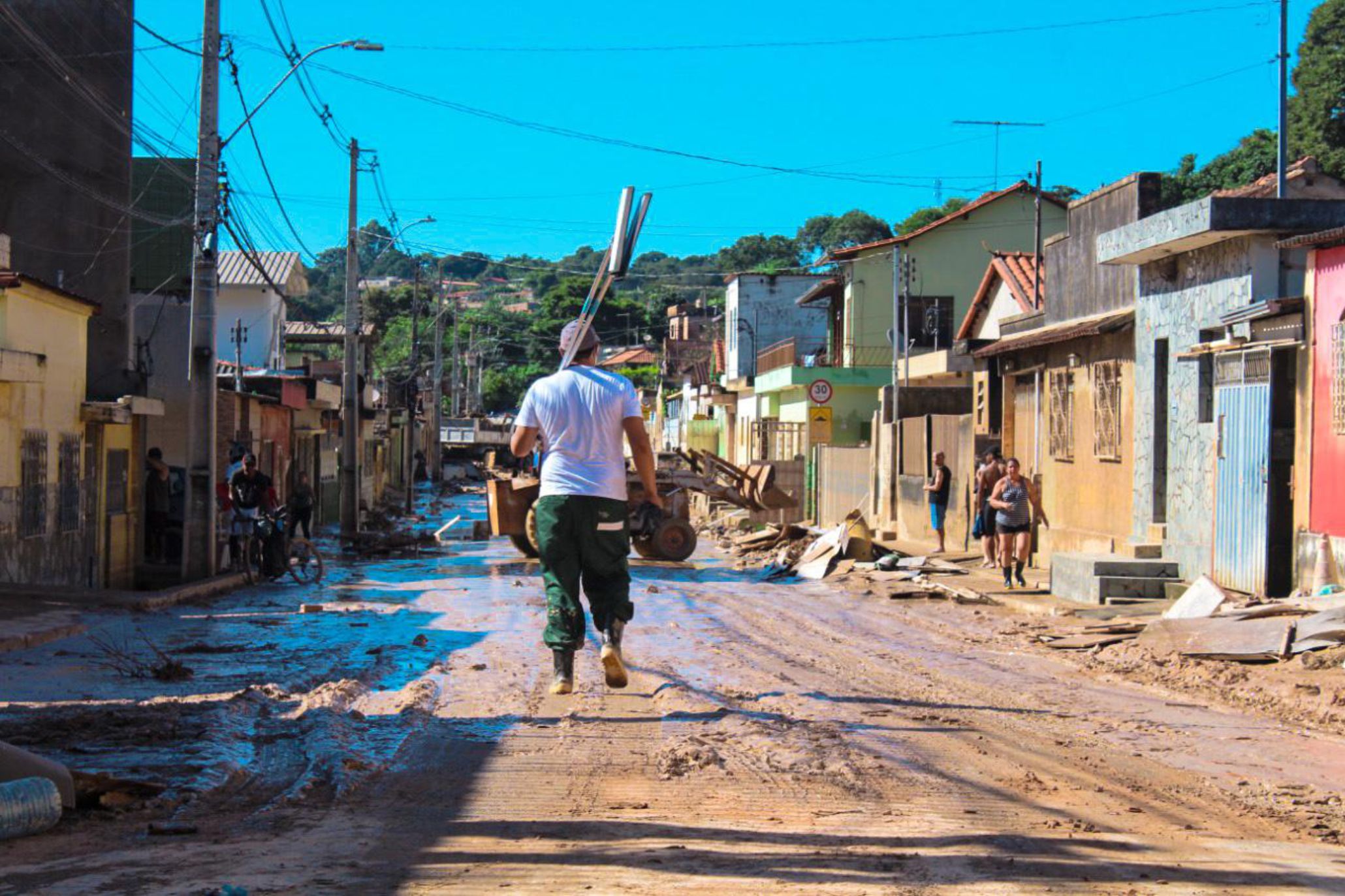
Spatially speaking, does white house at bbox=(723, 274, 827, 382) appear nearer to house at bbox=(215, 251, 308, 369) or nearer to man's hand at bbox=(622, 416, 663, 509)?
house at bbox=(215, 251, 308, 369)

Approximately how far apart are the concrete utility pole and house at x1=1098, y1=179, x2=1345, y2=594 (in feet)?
39.9

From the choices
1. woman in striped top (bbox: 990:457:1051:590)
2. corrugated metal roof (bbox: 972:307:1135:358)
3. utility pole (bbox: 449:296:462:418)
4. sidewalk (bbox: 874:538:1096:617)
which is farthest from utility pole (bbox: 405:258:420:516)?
woman in striped top (bbox: 990:457:1051:590)

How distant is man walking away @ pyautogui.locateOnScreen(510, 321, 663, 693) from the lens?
755 cm

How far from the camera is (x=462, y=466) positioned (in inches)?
3024

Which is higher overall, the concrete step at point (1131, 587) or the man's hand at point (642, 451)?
the man's hand at point (642, 451)

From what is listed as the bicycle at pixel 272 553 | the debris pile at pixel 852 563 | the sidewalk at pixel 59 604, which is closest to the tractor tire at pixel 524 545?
the debris pile at pixel 852 563

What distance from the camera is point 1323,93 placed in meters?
48.5

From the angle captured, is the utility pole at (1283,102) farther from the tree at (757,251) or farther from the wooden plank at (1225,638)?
the tree at (757,251)

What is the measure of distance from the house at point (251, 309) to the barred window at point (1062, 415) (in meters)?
32.3

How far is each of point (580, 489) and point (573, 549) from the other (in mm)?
336

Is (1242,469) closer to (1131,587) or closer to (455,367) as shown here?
(1131,587)

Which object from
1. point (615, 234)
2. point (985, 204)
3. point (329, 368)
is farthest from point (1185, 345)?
point (329, 368)

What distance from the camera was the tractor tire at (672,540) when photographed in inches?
999

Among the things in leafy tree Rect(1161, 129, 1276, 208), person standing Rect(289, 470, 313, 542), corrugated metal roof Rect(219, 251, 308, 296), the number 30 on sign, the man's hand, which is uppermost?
leafy tree Rect(1161, 129, 1276, 208)
